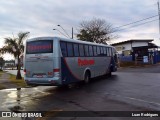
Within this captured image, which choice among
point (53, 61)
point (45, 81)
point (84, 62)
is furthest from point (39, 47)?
point (84, 62)

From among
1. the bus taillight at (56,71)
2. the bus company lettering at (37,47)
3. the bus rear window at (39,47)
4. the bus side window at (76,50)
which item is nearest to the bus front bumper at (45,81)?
the bus taillight at (56,71)

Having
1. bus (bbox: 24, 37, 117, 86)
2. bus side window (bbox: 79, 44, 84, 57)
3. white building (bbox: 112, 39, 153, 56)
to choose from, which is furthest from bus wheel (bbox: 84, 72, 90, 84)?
white building (bbox: 112, 39, 153, 56)

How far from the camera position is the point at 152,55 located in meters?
47.7

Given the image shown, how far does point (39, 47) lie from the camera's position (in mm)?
15320

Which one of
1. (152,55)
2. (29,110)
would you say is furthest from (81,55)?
(152,55)

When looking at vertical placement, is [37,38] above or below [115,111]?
above

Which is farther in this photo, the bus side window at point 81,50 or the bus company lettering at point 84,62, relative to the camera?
the bus side window at point 81,50

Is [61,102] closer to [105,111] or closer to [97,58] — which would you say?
[105,111]

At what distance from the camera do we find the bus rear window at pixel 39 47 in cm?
1498

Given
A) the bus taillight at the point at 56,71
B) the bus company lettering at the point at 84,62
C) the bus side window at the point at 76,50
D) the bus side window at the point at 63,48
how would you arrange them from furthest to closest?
the bus company lettering at the point at 84,62 → the bus side window at the point at 76,50 → the bus side window at the point at 63,48 → the bus taillight at the point at 56,71

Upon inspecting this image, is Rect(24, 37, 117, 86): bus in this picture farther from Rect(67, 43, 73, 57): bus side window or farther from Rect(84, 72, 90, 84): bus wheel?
Rect(84, 72, 90, 84): bus wheel

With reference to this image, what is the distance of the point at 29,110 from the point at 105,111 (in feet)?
8.80

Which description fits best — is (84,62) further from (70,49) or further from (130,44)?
(130,44)

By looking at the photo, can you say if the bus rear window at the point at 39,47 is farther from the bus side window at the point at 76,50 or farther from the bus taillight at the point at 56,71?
the bus side window at the point at 76,50
